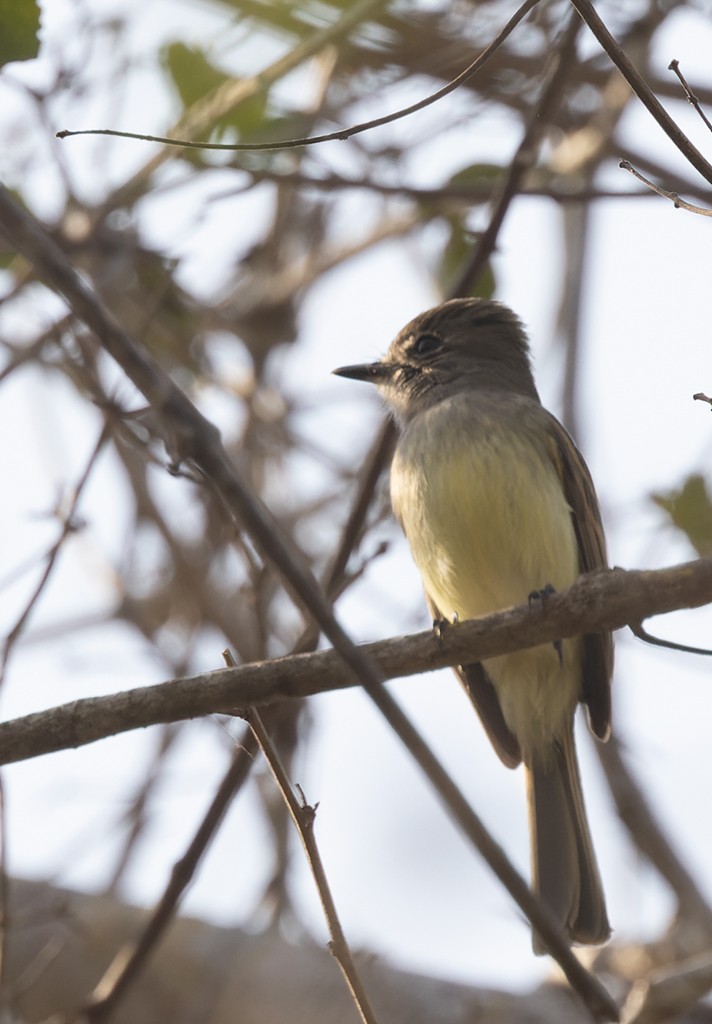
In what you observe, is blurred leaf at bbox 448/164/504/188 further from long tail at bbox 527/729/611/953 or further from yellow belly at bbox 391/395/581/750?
long tail at bbox 527/729/611/953

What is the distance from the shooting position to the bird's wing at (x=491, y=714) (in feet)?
15.1

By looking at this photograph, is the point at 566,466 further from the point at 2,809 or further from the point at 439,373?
the point at 2,809

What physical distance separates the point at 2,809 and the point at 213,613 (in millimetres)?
2700

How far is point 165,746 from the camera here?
229 inches

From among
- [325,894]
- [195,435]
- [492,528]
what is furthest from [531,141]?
[195,435]

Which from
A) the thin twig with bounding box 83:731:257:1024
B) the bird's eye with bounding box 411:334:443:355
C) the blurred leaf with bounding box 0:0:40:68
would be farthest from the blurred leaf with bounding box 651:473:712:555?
the blurred leaf with bounding box 0:0:40:68

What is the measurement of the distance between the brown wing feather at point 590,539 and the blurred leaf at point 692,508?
0.28 m

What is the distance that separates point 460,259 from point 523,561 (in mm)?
1428

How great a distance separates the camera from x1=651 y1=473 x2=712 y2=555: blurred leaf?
4.12 metres

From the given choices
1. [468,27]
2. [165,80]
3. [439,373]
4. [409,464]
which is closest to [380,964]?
[409,464]

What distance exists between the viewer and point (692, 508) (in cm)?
412

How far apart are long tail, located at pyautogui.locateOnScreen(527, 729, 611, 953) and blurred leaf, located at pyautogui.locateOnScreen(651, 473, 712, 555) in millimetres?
885

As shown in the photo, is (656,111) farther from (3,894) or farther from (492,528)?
(3,894)

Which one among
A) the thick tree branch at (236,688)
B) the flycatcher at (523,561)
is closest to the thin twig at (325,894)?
the thick tree branch at (236,688)
